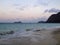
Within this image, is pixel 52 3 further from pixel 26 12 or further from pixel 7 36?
pixel 7 36

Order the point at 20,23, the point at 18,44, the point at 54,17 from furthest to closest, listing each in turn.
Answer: the point at 54,17
the point at 20,23
the point at 18,44

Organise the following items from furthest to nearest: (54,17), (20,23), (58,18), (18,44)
A: (58,18) < (54,17) < (20,23) < (18,44)

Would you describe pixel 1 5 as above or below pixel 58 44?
above

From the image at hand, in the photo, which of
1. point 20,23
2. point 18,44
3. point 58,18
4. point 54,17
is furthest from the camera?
point 58,18

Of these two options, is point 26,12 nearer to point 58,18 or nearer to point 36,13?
point 36,13

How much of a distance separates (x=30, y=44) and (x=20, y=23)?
0.63 metres

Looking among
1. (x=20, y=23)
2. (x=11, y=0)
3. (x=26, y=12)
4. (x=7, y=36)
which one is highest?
(x=11, y=0)

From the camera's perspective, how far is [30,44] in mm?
3451

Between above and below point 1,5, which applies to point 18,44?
below

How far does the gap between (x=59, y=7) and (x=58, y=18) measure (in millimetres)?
325

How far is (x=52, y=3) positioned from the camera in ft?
13.1

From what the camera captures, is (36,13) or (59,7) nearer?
(36,13)

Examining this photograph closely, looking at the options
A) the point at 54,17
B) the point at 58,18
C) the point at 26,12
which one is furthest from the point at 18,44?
the point at 58,18

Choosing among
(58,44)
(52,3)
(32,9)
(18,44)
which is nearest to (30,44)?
(18,44)
